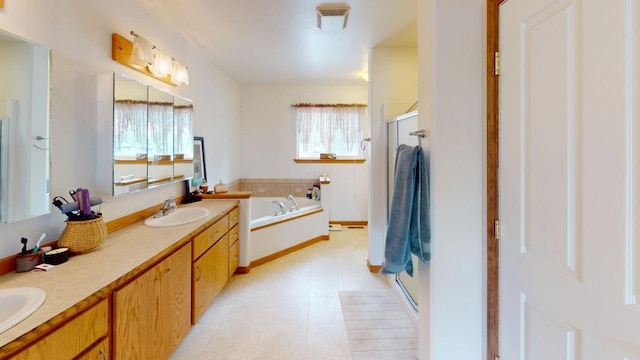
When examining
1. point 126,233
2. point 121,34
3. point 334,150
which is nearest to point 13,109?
point 126,233

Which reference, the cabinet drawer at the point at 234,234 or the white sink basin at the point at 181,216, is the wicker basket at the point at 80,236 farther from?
the cabinet drawer at the point at 234,234

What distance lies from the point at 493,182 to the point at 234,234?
248 cm

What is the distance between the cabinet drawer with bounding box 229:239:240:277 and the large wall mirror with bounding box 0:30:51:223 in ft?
5.42

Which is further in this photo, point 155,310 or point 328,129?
point 328,129

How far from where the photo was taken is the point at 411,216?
62.7 inches

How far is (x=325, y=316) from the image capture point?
246cm

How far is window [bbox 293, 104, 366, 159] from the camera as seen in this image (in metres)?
5.17

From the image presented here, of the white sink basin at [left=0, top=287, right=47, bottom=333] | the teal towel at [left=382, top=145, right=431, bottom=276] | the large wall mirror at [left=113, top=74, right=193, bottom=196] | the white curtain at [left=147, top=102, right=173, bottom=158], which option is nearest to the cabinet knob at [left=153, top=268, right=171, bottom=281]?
the white sink basin at [left=0, top=287, right=47, bottom=333]

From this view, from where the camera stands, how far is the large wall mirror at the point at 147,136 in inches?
75.9

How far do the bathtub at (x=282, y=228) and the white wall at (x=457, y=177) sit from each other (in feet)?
8.00

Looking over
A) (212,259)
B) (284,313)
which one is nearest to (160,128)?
(212,259)

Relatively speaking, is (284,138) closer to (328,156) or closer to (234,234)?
(328,156)

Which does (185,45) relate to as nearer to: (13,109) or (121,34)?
(121,34)
